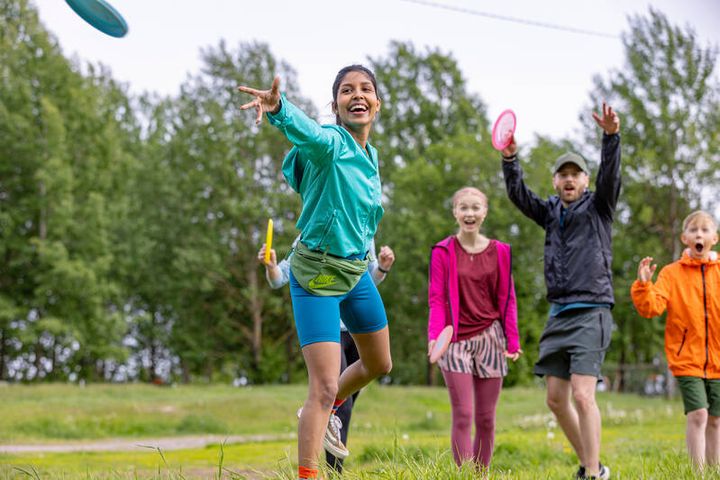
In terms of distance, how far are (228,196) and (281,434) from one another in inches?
871

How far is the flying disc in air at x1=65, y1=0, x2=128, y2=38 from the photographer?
3.75m

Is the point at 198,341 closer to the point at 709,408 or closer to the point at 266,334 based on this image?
the point at 266,334

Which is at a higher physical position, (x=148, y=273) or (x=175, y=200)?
(x=175, y=200)

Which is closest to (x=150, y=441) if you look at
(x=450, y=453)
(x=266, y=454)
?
(x=266, y=454)

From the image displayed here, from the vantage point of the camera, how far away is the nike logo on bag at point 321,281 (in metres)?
3.74

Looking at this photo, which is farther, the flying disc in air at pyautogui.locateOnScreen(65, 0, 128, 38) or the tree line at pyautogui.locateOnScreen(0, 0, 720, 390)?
the tree line at pyautogui.locateOnScreen(0, 0, 720, 390)

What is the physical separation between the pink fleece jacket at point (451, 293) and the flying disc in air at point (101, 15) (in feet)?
8.84

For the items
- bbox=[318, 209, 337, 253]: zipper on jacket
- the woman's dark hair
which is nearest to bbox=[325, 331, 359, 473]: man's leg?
bbox=[318, 209, 337, 253]: zipper on jacket

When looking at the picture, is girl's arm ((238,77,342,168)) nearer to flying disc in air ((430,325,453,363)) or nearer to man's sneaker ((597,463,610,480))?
flying disc in air ((430,325,453,363))

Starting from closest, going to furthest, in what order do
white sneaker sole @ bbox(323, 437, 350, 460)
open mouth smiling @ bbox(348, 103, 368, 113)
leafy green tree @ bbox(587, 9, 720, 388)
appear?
open mouth smiling @ bbox(348, 103, 368, 113)
white sneaker sole @ bbox(323, 437, 350, 460)
leafy green tree @ bbox(587, 9, 720, 388)

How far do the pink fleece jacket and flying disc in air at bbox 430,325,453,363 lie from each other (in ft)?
0.40

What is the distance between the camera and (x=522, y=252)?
30.5 meters

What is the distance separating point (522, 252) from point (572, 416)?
2557 cm

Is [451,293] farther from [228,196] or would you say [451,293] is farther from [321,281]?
[228,196]
